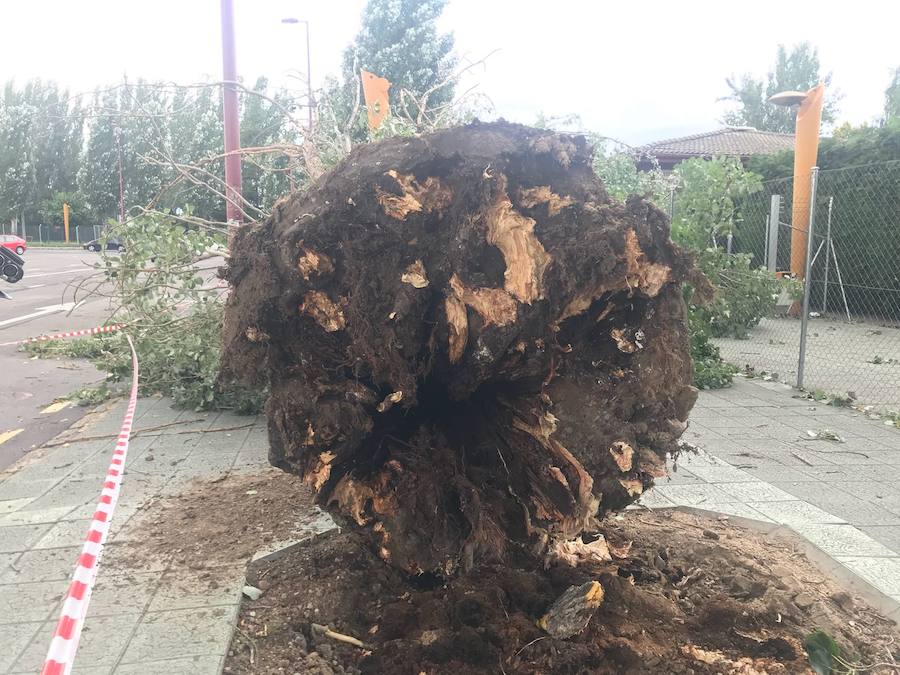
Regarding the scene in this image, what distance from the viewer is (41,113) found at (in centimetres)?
504

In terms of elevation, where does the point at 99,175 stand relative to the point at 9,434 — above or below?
above

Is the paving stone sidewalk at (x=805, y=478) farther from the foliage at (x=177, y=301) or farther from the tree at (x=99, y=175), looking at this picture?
the tree at (x=99, y=175)

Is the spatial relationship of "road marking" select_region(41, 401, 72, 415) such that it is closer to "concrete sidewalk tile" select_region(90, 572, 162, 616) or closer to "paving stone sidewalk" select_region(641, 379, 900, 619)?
"concrete sidewalk tile" select_region(90, 572, 162, 616)

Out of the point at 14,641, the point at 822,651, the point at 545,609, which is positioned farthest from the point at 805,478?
the point at 14,641

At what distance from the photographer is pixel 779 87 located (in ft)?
160

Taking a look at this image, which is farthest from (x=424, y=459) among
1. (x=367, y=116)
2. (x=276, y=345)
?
(x=367, y=116)

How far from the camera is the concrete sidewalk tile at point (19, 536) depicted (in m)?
3.34

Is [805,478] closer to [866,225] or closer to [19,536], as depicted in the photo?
[19,536]

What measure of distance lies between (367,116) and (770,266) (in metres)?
7.76

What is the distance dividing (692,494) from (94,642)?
307 cm

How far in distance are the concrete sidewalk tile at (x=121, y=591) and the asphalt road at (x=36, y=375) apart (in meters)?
2.97

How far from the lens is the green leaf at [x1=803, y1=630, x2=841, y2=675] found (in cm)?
215

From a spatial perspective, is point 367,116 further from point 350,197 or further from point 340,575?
point 340,575

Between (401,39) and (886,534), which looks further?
(401,39)
